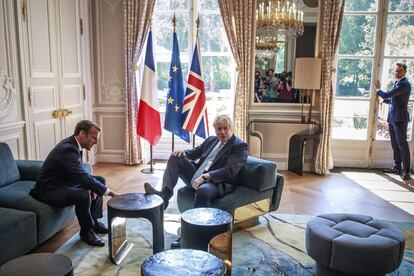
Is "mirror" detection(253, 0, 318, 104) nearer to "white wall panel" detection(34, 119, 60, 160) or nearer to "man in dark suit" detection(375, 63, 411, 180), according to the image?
"man in dark suit" detection(375, 63, 411, 180)

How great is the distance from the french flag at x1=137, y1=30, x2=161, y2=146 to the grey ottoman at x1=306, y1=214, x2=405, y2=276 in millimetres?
2977

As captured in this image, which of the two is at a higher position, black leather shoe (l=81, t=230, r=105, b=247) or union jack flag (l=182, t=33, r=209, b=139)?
union jack flag (l=182, t=33, r=209, b=139)

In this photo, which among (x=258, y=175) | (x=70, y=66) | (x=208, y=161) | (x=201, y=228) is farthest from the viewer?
(x=70, y=66)

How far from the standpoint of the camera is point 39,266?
177cm

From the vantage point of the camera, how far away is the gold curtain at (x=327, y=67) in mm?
4930

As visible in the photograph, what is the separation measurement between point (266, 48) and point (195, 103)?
1336 millimetres

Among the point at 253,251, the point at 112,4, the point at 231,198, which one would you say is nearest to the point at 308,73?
the point at 231,198

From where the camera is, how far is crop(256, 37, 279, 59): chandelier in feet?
16.9

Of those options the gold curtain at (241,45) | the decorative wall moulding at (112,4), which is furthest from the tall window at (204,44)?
the decorative wall moulding at (112,4)

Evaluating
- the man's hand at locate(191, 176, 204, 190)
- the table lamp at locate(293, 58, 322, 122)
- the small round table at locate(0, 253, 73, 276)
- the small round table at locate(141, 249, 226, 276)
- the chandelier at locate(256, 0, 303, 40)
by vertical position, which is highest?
the chandelier at locate(256, 0, 303, 40)

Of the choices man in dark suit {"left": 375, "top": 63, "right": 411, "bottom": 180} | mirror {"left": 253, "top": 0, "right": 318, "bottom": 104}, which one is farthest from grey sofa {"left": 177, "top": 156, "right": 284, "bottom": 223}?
man in dark suit {"left": 375, "top": 63, "right": 411, "bottom": 180}

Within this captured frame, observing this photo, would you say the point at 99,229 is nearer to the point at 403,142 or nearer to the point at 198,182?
the point at 198,182

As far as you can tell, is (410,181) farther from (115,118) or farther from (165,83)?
(115,118)

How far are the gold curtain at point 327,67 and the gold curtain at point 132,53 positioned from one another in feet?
7.92
